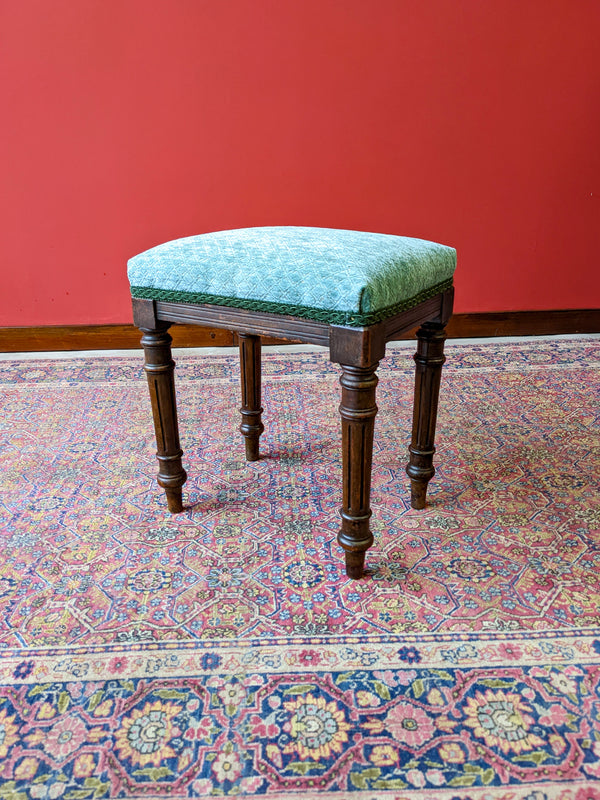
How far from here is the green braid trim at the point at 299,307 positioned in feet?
3.70

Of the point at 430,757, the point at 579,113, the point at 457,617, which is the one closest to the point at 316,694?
the point at 430,757

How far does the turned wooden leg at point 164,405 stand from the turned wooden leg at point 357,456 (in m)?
0.48

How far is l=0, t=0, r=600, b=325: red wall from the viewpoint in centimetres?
263

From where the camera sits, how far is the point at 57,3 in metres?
2.57

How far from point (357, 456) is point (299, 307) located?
312 millimetres

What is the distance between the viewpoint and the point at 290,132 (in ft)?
9.06

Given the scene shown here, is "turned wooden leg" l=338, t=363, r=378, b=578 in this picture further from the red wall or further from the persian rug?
the red wall

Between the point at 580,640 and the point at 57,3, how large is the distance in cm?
294

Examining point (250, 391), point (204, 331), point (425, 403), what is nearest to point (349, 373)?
point (425, 403)

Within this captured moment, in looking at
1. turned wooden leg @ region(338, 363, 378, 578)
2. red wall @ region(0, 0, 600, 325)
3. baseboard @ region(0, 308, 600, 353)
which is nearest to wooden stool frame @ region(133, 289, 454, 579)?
turned wooden leg @ region(338, 363, 378, 578)

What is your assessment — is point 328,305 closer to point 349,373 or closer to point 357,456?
point 349,373

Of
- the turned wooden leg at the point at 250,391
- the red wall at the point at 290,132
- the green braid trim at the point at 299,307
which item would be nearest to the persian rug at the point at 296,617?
the turned wooden leg at the point at 250,391

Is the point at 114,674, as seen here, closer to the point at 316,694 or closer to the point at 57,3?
the point at 316,694

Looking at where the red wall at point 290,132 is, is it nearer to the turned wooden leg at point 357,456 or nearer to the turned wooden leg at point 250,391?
the turned wooden leg at point 250,391
